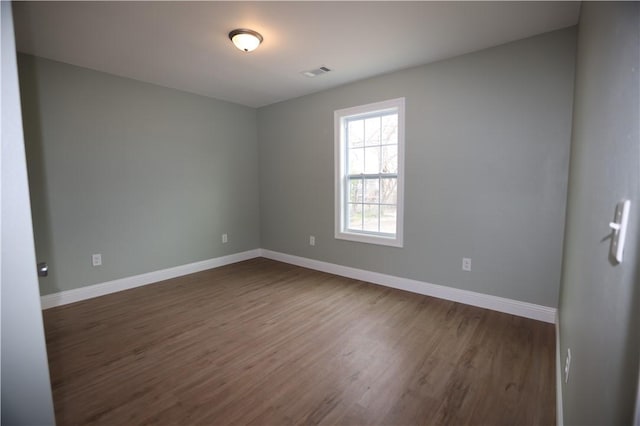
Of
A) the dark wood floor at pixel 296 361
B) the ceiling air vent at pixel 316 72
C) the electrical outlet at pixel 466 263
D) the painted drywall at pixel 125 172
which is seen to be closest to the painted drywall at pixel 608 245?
the dark wood floor at pixel 296 361

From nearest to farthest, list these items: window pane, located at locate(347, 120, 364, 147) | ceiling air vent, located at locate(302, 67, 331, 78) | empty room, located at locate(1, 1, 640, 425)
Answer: empty room, located at locate(1, 1, 640, 425), ceiling air vent, located at locate(302, 67, 331, 78), window pane, located at locate(347, 120, 364, 147)

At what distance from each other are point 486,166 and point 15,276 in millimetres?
3162

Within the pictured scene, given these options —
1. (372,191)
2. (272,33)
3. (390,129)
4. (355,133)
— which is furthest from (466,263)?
(272,33)

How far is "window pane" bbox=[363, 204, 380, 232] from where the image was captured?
3.66m

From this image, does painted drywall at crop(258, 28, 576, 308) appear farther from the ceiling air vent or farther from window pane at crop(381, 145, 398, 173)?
the ceiling air vent

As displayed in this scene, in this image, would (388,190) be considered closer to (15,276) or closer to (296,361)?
(296,361)

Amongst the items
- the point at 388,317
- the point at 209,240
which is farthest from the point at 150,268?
the point at 388,317

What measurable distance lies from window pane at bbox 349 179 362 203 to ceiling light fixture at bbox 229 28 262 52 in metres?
1.99

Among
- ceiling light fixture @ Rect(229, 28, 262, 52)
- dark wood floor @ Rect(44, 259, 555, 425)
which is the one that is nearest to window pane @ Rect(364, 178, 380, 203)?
dark wood floor @ Rect(44, 259, 555, 425)

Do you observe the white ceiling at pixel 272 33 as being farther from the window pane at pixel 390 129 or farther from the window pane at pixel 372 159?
the window pane at pixel 372 159

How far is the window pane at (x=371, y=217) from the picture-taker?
12.0 ft

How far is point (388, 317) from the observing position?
8.90ft

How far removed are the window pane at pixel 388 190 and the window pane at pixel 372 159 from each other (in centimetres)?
19

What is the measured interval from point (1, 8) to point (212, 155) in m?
3.84
